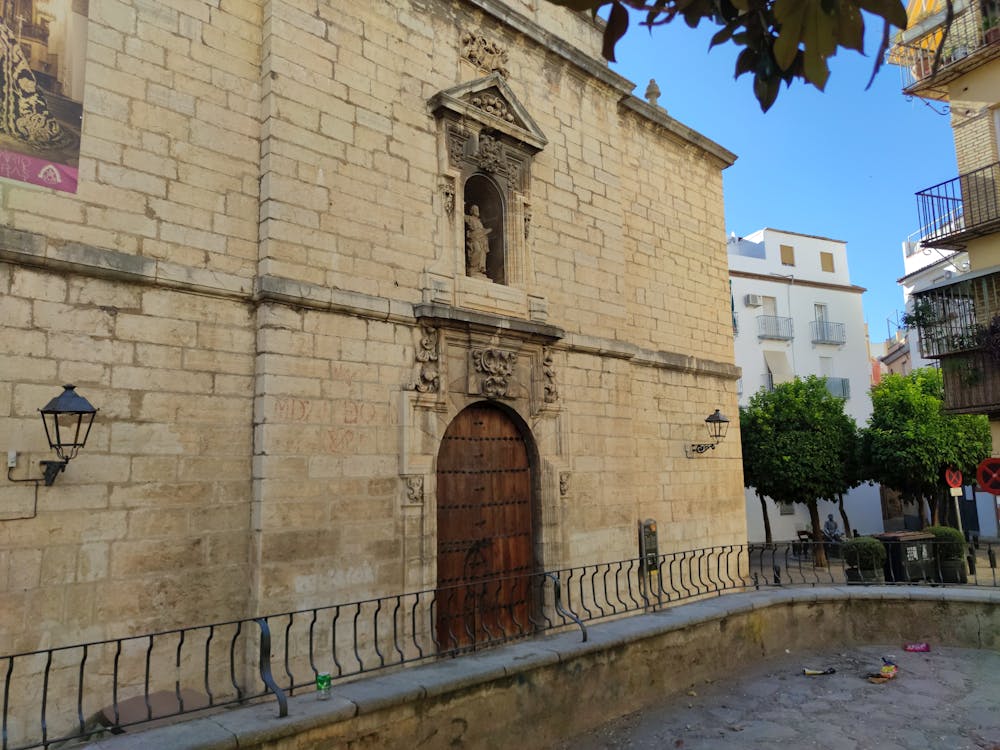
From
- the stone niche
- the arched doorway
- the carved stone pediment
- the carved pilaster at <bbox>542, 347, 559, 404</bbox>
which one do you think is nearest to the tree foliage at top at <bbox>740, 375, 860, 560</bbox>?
the carved pilaster at <bbox>542, 347, 559, 404</bbox>

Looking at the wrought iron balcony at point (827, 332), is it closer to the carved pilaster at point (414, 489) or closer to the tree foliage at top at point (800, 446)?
the tree foliage at top at point (800, 446)

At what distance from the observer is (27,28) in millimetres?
5551

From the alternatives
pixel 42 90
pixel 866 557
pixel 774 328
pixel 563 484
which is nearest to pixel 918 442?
pixel 774 328

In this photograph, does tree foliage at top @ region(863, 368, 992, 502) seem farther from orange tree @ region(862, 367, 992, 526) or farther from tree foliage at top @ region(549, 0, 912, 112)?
tree foliage at top @ region(549, 0, 912, 112)

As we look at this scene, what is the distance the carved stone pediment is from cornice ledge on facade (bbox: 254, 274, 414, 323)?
7.80 ft

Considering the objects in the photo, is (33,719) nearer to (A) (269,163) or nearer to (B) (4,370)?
(B) (4,370)

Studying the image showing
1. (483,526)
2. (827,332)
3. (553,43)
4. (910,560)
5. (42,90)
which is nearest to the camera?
(42,90)

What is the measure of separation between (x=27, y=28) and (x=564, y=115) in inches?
242

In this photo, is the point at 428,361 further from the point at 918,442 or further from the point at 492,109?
the point at 918,442

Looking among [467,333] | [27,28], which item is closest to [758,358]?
[467,333]

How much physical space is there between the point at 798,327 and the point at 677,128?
16495 mm

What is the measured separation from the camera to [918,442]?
17500mm

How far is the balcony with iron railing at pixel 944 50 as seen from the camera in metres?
11.0

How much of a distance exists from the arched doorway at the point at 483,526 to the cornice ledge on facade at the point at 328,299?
1.42 meters
